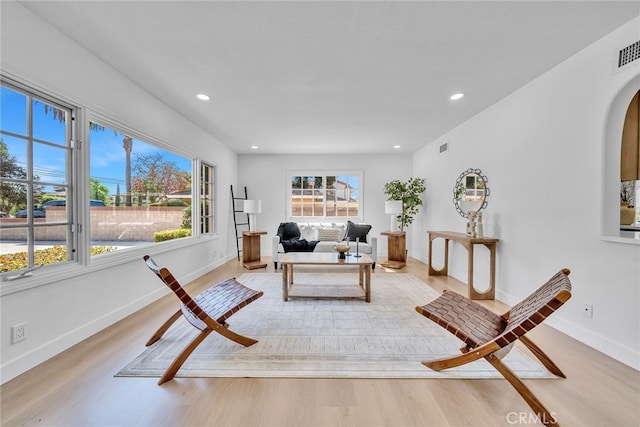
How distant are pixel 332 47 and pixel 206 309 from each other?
234 centimetres

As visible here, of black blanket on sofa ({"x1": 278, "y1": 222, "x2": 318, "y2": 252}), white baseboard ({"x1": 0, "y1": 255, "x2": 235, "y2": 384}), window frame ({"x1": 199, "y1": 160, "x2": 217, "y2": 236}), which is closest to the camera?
white baseboard ({"x1": 0, "y1": 255, "x2": 235, "y2": 384})

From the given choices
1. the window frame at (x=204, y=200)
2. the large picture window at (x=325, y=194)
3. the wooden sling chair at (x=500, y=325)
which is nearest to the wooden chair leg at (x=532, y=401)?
the wooden sling chair at (x=500, y=325)

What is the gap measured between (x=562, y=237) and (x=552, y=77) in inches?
59.4

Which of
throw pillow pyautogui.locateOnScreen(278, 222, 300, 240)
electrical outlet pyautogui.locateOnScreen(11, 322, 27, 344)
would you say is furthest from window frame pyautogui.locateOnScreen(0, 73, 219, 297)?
throw pillow pyautogui.locateOnScreen(278, 222, 300, 240)

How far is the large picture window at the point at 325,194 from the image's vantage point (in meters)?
6.33

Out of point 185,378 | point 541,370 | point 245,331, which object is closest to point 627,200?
point 541,370

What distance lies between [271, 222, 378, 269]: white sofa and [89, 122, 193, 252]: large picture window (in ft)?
5.02

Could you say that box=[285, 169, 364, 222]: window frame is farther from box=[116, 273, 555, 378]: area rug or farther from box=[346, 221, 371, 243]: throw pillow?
box=[116, 273, 555, 378]: area rug

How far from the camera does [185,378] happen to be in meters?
1.72

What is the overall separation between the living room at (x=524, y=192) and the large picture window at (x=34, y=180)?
189mm

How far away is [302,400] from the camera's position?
5.06 ft

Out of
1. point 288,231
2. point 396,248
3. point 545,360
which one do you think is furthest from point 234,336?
point 396,248

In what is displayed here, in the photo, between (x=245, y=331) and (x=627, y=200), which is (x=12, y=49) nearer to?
(x=245, y=331)

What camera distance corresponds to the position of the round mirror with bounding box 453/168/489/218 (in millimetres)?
3443
